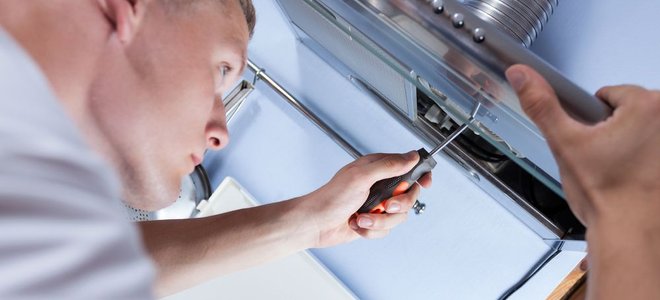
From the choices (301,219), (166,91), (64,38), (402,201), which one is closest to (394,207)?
(402,201)

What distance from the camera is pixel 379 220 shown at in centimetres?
88

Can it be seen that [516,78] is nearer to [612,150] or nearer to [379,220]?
[612,150]

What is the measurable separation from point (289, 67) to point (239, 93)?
0.13 meters

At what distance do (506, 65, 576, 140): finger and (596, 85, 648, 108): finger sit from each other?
0.04m

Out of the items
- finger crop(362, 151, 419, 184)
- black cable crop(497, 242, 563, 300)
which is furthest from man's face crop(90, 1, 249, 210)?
black cable crop(497, 242, 563, 300)

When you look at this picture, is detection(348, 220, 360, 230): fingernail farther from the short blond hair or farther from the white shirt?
the white shirt

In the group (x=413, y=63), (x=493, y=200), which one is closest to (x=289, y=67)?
(x=493, y=200)

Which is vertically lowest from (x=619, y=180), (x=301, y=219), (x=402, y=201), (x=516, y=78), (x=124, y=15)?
(x=619, y=180)

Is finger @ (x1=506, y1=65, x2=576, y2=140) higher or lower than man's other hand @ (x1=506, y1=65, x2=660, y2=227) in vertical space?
higher

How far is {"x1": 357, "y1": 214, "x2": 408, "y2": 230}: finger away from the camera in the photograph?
88 centimetres

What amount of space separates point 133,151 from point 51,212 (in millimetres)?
334

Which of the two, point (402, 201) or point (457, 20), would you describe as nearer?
point (457, 20)

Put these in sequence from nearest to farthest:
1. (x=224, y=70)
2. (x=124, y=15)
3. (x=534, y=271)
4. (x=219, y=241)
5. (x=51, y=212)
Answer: (x=51, y=212) < (x=124, y=15) < (x=224, y=70) < (x=219, y=241) < (x=534, y=271)

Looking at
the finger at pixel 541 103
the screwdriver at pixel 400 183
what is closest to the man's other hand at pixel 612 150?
the finger at pixel 541 103
